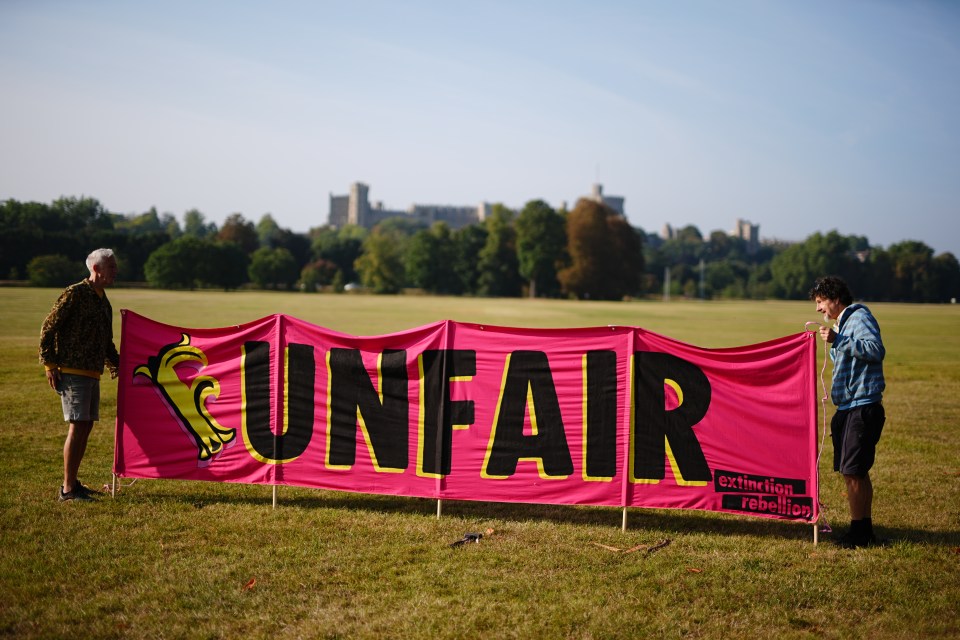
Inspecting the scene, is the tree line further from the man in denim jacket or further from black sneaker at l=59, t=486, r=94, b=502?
the man in denim jacket

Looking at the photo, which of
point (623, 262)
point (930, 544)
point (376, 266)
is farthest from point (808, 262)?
point (930, 544)

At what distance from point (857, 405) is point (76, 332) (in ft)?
24.7

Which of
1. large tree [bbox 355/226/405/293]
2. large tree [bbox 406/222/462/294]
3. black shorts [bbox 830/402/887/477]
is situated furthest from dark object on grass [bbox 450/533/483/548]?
large tree [bbox 355/226/405/293]

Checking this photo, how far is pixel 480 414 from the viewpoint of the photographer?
24.8 feet

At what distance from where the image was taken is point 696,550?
6.64 meters

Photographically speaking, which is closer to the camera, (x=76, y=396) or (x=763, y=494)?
(x=763, y=494)

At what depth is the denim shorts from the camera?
24.7 ft

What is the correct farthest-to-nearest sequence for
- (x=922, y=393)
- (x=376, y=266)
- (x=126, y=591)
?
(x=376, y=266)
(x=922, y=393)
(x=126, y=591)

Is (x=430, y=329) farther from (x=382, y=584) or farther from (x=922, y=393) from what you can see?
(x=922, y=393)

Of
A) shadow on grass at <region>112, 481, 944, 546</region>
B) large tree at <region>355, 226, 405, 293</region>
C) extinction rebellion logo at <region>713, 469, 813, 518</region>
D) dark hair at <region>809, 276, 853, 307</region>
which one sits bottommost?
shadow on grass at <region>112, 481, 944, 546</region>

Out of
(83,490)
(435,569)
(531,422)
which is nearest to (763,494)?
(531,422)

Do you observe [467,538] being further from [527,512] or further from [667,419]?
[667,419]

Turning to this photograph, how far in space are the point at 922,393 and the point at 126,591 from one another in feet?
56.2

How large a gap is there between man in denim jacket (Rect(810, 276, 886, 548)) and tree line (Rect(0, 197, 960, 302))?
79.8 metres
